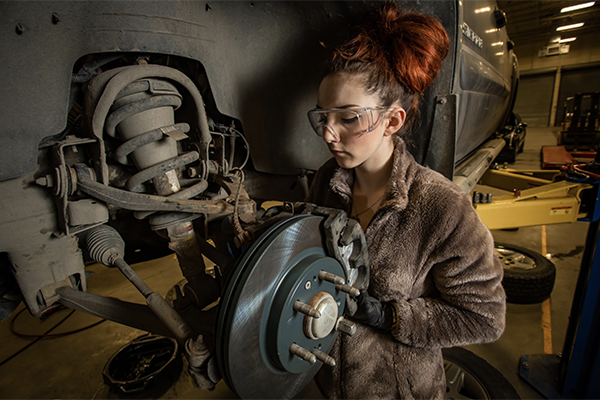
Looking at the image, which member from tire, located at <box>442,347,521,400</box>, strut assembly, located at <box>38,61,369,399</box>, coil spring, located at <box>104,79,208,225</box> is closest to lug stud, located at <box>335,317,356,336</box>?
strut assembly, located at <box>38,61,369,399</box>

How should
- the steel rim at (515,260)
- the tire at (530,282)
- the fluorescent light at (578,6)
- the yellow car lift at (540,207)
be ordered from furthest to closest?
the fluorescent light at (578,6) < the steel rim at (515,260) < the tire at (530,282) < the yellow car lift at (540,207)

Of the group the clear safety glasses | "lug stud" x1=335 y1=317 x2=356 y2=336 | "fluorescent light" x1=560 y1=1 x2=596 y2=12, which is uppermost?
"fluorescent light" x1=560 y1=1 x2=596 y2=12

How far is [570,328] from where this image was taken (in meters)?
1.33

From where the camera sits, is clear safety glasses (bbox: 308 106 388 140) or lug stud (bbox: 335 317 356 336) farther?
clear safety glasses (bbox: 308 106 388 140)

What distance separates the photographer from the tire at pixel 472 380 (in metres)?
1.29

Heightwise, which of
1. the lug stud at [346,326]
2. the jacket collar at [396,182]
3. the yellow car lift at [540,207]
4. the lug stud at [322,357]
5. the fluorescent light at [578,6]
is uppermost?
the fluorescent light at [578,6]

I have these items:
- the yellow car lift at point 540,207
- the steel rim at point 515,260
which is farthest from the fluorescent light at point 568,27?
the yellow car lift at point 540,207

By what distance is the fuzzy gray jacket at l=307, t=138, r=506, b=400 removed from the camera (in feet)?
2.38

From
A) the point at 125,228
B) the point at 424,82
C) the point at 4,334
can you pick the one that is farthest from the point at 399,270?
the point at 4,334

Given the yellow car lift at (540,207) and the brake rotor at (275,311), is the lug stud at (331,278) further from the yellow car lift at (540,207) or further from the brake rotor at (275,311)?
the yellow car lift at (540,207)

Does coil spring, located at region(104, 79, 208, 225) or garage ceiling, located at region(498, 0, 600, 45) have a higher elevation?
garage ceiling, located at region(498, 0, 600, 45)

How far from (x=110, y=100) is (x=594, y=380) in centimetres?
208

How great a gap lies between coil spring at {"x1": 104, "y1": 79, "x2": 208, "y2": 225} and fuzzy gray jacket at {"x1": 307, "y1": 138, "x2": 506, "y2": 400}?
1.97 feet

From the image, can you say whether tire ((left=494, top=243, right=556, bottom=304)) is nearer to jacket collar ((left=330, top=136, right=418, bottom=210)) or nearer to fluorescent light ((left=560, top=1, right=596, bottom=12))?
jacket collar ((left=330, top=136, right=418, bottom=210))
